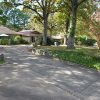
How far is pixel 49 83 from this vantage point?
12414mm

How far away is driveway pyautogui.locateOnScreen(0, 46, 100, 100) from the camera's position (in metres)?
10.2

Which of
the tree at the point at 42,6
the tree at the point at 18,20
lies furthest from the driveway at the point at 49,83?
the tree at the point at 18,20

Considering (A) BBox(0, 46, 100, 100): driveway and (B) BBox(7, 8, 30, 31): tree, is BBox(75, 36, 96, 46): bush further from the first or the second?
(B) BBox(7, 8, 30, 31): tree

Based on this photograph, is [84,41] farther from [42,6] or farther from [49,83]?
[49,83]

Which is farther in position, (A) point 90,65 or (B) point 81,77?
(A) point 90,65

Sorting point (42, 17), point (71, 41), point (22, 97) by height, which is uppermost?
point (42, 17)

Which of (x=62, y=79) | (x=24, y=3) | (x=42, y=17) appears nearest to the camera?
(x=62, y=79)

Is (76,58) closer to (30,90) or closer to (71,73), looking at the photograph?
(71,73)

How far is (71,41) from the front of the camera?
2712 centimetres

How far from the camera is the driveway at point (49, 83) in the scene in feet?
33.5

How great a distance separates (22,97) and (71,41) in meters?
18.0

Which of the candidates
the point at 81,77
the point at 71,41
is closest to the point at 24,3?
the point at 71,41

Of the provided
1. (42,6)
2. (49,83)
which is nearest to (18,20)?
(42,6)

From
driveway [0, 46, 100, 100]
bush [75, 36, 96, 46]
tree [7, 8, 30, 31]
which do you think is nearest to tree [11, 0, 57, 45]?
bush [75, 36, 96, 46]
